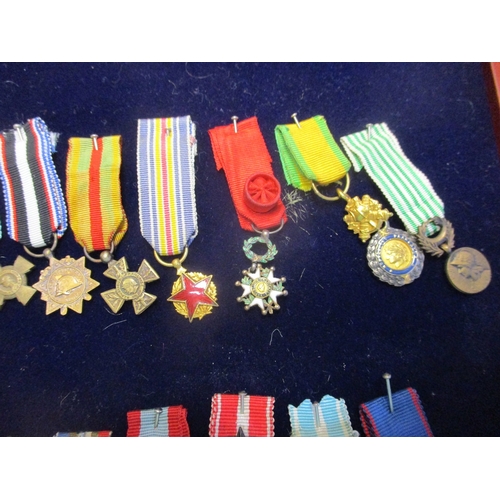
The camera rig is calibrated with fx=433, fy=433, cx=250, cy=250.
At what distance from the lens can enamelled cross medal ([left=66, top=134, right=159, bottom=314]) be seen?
205 centimetres

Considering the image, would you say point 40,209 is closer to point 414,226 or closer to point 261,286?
point 261,286

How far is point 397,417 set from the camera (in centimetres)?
194

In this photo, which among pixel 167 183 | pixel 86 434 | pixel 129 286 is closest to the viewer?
pixel 86 434

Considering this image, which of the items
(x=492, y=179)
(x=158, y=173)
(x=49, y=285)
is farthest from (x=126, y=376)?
(x=492, y=179)

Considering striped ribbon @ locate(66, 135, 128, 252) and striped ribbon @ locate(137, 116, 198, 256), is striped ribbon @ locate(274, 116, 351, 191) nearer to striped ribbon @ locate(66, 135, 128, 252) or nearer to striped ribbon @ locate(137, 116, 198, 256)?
striped ribbon @ locate(137, 116, 198, 256)

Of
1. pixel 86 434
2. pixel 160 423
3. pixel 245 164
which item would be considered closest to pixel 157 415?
pixel 160 423

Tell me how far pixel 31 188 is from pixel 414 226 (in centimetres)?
191

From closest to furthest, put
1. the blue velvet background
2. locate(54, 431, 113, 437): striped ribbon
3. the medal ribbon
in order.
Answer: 1. locate(54, 431, 113, 437): striped ribbon
2. the blue velvet background
3. the medal ribbon

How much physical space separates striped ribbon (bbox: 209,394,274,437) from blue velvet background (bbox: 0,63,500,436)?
0.06m

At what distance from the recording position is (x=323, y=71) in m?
2.44

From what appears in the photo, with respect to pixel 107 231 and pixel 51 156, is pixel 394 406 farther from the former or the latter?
pixel 51 156

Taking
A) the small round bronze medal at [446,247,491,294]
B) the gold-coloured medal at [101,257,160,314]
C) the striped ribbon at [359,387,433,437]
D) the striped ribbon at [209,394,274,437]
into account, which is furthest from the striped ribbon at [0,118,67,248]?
the small round bronze medal at [446,247,491,294]

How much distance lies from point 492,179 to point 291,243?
3.69 feet

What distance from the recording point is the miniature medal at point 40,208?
2.07 meters
